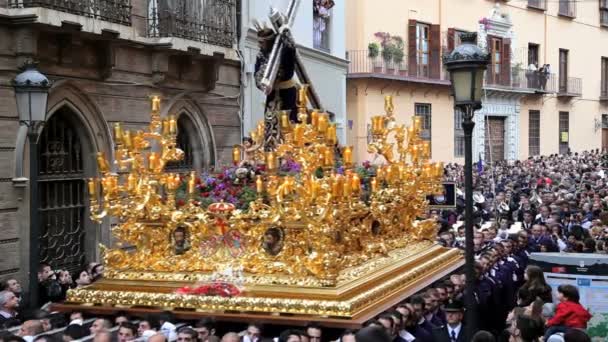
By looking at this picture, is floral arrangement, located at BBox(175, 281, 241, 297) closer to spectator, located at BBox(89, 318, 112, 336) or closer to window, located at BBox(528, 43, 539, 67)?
spectator, located at BBox(89, 318, 112, 336)

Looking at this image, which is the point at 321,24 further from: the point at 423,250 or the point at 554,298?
the point at 554,298

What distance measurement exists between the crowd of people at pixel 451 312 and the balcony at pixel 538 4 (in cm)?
2023

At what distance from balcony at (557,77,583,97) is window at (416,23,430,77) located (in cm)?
960

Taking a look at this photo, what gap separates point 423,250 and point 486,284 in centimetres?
159

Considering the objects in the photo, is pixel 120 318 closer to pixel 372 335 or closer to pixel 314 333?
pixel 314 333

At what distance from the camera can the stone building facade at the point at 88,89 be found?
38.2ft

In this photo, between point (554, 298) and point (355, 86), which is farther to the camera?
point (355, 86)

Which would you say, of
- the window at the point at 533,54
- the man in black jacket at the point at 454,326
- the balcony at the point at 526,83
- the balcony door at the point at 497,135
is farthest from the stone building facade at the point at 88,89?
the window at the point at 533,54

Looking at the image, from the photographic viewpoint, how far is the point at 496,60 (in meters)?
33.8

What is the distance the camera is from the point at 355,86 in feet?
91.4

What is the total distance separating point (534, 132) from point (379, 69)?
11.2 meters

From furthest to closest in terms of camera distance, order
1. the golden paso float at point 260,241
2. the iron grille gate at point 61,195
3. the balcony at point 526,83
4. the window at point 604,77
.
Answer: the window at point 604,77, the balcony at point 526,83, the iron grille gate at point 61,195, the golden paso float at point 260,241

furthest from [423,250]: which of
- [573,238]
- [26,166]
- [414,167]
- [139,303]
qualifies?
[26,166]

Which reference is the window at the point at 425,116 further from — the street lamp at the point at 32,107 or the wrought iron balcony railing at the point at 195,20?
the street lamp at the point at 32,107
